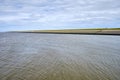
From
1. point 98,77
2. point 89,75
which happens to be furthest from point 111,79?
point 89,75

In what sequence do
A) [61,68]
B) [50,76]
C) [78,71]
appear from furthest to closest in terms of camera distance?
[61,68] < [78,71] < [50,76]

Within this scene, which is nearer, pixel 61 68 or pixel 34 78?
pixel 34 78

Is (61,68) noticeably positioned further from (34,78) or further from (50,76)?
(34,78)

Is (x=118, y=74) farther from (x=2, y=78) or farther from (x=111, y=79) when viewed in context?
(x=2, y=78)

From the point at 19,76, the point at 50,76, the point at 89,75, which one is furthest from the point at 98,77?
the point at 19,76

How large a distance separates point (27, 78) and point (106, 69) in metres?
3.65

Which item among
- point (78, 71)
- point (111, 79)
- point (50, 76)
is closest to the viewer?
point (111, 79)

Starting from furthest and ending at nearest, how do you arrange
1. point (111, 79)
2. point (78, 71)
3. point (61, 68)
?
point (61, 68), point (78, 71), point (111, 79)

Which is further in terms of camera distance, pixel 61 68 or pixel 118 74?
pixel 61 68

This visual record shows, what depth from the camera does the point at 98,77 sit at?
6.03m

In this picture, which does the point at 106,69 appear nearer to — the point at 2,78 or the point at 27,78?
the point at 27,78

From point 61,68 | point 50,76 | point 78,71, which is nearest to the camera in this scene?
point 50,76

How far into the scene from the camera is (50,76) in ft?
20.4

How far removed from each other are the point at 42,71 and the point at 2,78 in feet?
5.70
